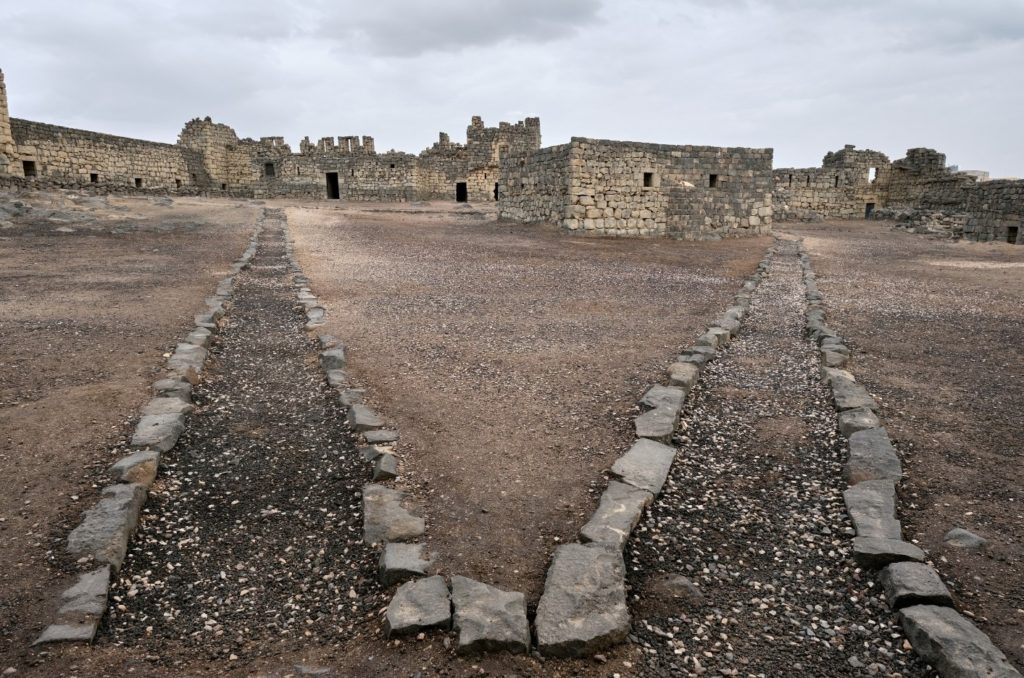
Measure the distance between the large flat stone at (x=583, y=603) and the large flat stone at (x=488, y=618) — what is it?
10cm

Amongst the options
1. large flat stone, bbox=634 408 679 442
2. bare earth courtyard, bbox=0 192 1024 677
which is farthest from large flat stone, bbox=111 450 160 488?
large flat stone, bbox=634 408 679 442

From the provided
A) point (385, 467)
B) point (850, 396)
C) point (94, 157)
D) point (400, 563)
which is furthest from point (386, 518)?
point (94, 157)

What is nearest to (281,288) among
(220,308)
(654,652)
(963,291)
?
(220,308)

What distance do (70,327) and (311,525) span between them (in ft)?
18.7

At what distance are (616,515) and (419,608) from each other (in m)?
1.36

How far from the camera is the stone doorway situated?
1533 inches

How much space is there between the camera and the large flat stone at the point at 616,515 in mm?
3514

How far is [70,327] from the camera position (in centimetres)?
750

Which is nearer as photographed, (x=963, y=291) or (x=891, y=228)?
(x=963, y=291)

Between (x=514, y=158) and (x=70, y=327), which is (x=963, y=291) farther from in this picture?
(x=514, y=158)

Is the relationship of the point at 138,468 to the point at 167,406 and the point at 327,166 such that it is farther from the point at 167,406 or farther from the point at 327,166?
the point at 327,166

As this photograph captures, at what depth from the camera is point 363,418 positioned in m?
5.07

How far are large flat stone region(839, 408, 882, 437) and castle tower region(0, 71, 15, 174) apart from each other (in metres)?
28.0

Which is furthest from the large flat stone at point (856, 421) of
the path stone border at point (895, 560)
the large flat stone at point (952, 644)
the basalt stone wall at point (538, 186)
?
the basalt stone wall at point (538, 186)
